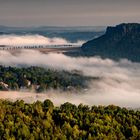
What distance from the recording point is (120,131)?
139m

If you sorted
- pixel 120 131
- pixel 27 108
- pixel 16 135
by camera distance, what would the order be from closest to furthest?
pixel 16 135, pixel 120 131, pixel 27 108

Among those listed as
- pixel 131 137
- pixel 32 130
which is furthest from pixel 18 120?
pixel 131 137

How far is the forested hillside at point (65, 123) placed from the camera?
12990 cm

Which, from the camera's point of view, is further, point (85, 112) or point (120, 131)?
point (85, 112)

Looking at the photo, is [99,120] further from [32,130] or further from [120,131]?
[32,130]

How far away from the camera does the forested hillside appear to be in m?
130

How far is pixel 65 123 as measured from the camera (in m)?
139

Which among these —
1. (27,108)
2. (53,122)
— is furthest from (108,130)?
(27,108)

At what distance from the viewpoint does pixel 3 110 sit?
14525 centimetres

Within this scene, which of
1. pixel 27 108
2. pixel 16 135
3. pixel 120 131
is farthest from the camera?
pixel 27 108

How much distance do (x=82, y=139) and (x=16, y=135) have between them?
14219 mm

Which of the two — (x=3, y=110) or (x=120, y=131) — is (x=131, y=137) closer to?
(x=120, y=131)

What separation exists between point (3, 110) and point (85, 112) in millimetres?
22264

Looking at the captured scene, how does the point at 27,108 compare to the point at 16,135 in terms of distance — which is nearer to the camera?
the point at 16,135
